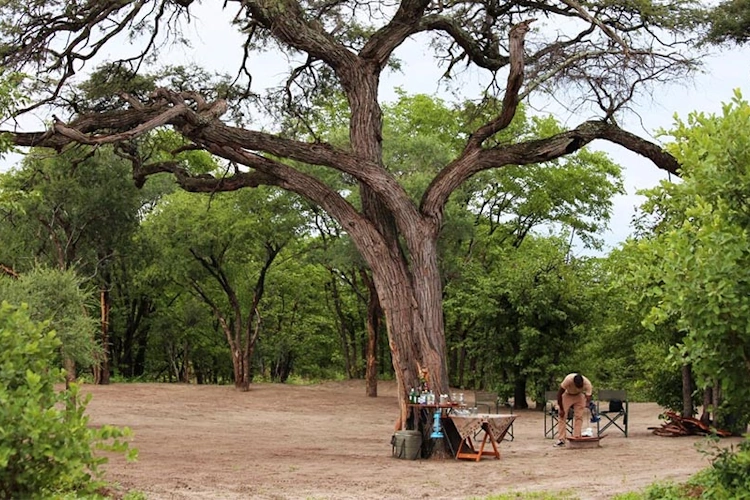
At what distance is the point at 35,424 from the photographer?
4.25 meters

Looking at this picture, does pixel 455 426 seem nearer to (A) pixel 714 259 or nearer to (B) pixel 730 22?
(B) pixel 730 22

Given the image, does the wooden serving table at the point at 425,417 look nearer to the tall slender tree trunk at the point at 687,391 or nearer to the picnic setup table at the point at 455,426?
the picnic setup table at the point at 455,426

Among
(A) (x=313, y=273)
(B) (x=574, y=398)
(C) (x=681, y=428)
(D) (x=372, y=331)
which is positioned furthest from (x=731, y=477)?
(A) (x=313, y=273)

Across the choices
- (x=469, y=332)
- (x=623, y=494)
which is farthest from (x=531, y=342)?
(x=623, y=494)

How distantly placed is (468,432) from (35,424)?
402 inches

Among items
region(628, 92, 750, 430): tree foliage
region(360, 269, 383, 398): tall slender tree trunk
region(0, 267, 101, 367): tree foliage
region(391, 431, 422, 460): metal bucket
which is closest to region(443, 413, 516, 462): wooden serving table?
region(391, 431, 422, 460): metal bucket

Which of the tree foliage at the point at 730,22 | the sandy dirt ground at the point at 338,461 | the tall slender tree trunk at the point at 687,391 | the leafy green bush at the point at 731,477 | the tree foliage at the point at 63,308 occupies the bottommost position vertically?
the sandy dirt ground at the point at 338,461

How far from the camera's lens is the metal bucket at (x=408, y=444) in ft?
45.4

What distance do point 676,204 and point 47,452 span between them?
510 cm

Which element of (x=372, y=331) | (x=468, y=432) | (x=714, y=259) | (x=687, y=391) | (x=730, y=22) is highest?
(x=730, y=22)

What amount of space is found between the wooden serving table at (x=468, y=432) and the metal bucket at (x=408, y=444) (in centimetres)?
47

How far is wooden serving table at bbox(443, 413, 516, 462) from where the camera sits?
13.7 metres

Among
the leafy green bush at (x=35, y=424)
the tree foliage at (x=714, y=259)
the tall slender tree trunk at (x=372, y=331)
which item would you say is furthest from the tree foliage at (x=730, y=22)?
the tall slender tree trunk at (x=372, y=331)

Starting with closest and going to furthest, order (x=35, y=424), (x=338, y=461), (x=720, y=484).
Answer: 1. (x=35, y=424)
2. (x=720, y=484)
3. (x=338, y=461)
